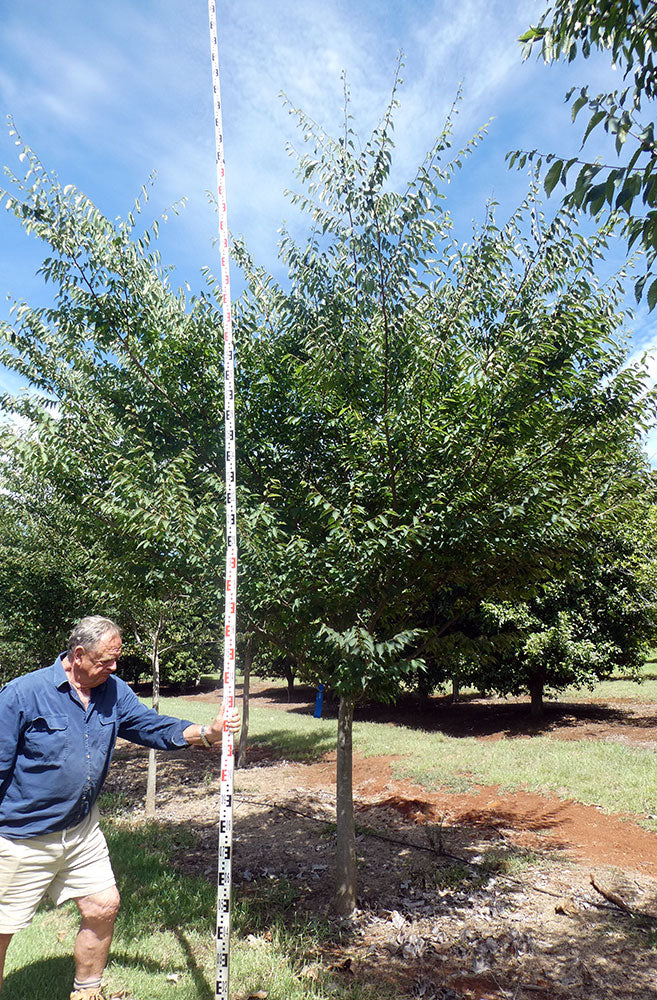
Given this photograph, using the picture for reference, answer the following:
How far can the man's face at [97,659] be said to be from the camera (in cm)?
364

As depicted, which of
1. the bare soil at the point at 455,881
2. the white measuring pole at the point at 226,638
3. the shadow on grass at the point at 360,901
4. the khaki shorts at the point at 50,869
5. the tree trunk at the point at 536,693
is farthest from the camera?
the tree trunk at the point at 536,693

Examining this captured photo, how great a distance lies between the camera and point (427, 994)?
4.68 m

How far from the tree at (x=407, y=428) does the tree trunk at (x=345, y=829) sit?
0.09 feet

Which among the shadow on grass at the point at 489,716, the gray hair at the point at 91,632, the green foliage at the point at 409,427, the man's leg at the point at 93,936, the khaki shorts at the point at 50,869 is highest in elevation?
the green foliage at the point at 409,427

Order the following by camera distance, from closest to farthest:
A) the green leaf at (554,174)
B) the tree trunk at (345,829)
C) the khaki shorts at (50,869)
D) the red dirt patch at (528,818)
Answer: the green leaf at (554,174) < the khaki shorts at (50,869) < the tree trunk at (345,829) < the red dirt patch at (528,818)

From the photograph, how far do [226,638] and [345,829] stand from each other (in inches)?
159

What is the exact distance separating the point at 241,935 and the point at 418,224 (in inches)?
255

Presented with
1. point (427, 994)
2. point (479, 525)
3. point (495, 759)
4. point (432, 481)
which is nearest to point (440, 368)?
point (432, 481)

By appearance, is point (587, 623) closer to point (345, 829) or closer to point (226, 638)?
point (345, 829)

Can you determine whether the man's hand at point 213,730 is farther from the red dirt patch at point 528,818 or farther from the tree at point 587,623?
the tree at point 587,623

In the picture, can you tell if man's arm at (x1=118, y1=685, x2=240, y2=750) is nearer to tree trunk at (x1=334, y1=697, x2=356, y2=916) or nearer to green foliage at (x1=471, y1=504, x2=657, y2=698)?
tree trunk at (x1=334, y1=697, x2=356, y2=916)

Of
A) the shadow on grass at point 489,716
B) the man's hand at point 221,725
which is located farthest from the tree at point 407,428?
the shadow on grass at point 489,716

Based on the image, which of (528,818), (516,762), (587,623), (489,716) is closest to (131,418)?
(528,818)

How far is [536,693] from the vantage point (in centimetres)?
1908
